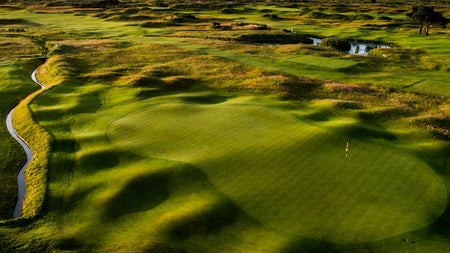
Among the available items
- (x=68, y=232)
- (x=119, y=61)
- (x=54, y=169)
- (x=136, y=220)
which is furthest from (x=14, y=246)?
(x=119, y=61)

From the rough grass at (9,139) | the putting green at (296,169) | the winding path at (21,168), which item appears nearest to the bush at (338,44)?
the putting green at (296,169)

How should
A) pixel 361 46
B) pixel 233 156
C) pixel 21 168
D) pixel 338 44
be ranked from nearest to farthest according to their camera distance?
pixel 233 156, pixel 21 168, pixel 338 44, pixel 361 46

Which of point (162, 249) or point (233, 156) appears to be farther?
point (233, 156)

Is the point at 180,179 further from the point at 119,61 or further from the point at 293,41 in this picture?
the point at 293,41

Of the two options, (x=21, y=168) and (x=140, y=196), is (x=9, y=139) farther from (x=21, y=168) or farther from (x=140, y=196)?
(x=140, y=196)

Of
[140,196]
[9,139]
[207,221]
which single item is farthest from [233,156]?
[9,139]

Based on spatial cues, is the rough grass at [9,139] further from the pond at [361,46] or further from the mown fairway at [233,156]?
the pond at [361,46]
